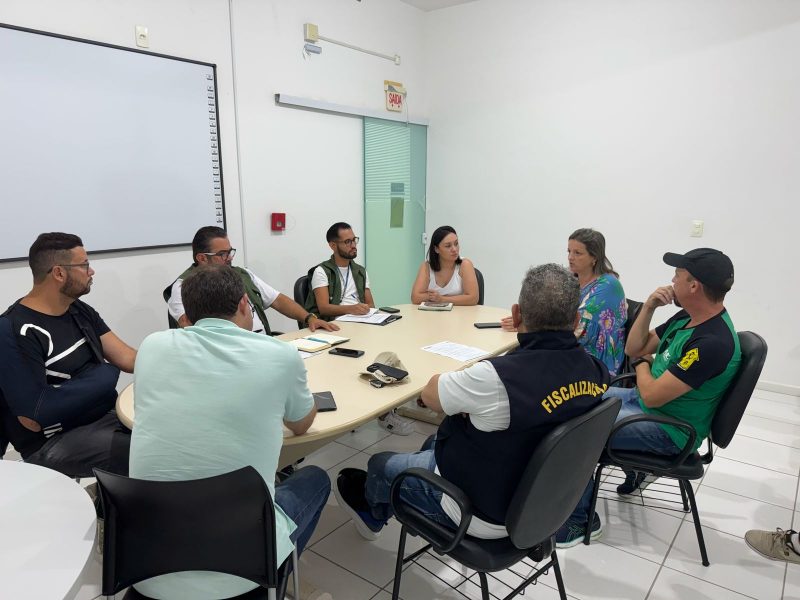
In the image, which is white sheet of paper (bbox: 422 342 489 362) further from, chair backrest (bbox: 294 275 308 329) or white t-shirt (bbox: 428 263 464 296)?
chair backrest (bbox: 294 275 308 329)

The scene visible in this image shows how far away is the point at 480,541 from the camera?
1.60 m

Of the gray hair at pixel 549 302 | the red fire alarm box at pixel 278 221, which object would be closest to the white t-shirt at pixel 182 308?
the red fire alarm box at pixel 278 221

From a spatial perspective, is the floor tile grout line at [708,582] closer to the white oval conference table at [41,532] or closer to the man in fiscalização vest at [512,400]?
the man in fiscalização vest at [512,400]

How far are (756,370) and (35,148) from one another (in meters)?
3.54

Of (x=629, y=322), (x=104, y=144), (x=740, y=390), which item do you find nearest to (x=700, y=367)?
(x=740, y=390)

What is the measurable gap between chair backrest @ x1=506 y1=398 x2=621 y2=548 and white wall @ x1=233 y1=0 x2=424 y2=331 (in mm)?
3073

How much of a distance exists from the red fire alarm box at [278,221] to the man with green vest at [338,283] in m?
0.71

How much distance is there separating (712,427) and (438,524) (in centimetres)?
122

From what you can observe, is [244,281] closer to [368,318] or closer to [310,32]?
[368,318]

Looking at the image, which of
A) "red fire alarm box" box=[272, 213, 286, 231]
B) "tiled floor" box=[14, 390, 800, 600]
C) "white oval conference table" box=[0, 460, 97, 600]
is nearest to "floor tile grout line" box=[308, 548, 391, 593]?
"tiled floor" box=[14, 390, 800, 600]

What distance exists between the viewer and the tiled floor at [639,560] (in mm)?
2045

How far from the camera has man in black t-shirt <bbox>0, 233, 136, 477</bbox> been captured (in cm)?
188

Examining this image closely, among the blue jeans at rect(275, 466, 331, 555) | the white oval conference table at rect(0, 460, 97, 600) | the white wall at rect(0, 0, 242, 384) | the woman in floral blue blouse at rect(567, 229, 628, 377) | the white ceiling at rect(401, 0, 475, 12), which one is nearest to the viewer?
the white oval conference table at rect(0, 460, 97, 600)

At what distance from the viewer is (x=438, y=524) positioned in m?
1.65
